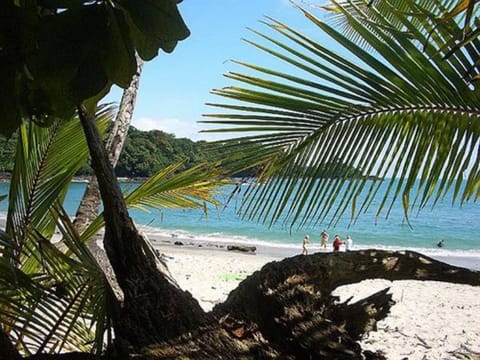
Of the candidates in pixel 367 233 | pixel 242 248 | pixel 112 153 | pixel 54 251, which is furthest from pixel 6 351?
pixel 367 233

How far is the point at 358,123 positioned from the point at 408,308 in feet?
27.8

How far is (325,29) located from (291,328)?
2.47 ft

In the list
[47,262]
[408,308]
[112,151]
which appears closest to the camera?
[47,262]

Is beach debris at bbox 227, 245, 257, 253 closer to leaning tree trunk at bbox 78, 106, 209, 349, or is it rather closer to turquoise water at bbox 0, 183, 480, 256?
turquoise water at bbox 0, 183, 480, 256

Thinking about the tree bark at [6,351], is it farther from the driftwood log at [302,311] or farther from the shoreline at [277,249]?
the shoreline at [277,249]

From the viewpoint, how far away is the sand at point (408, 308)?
5.57 m

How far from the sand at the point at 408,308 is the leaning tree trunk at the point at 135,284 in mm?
845

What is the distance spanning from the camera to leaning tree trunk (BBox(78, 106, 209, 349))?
1.10 m

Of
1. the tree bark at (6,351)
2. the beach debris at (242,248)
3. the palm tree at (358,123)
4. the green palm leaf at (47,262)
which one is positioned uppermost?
the palm tree at (358,123)

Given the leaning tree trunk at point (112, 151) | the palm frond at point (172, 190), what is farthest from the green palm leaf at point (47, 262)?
the leaning tree trunk at point (112, 151)

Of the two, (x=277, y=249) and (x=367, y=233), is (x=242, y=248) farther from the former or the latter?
(x=367, y=233)

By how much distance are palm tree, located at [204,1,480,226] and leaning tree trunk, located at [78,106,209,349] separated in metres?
0.34

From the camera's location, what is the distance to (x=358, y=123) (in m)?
1.43

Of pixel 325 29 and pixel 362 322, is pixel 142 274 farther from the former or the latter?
pixel 325 29
